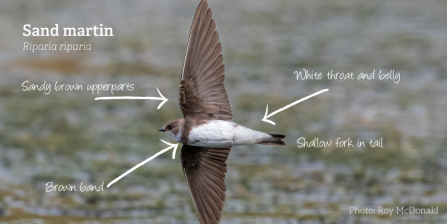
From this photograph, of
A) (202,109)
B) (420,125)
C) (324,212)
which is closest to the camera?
(202,109)

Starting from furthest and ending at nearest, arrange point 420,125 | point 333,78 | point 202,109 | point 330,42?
point 330,42 → point 333,78 → point 420,125 → point 202,109

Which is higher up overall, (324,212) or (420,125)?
(420,125)

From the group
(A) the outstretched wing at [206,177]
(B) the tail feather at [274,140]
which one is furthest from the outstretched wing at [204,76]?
(B) the tail feather at [274,140]

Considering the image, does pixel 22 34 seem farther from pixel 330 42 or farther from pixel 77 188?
pixel 77 188

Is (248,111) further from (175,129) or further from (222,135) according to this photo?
(222,135)

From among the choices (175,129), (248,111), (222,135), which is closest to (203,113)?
(175,129)

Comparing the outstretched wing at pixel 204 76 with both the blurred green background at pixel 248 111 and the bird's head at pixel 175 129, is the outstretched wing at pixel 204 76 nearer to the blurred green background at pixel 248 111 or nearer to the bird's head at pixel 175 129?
the bird's head at pixel 175 129

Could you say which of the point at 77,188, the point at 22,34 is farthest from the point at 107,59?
the point at 77,188
